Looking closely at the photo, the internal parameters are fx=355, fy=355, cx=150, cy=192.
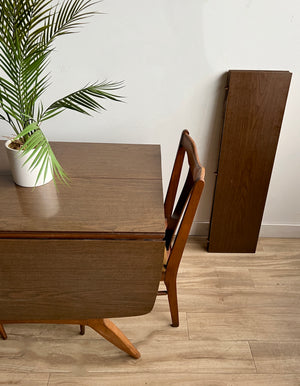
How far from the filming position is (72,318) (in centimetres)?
121

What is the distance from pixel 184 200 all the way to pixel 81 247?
424 mm

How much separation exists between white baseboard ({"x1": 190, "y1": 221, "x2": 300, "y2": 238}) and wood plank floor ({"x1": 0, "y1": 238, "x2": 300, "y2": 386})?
0.31 m

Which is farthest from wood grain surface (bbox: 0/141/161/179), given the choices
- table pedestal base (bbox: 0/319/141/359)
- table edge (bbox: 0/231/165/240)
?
table pedestal base (bbox: 0/319/141/359)

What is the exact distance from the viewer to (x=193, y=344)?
1.46 m

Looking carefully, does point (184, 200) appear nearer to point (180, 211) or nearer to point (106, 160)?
point (180, 211)

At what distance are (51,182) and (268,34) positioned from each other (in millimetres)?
1092

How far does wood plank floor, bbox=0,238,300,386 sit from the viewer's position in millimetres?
1338

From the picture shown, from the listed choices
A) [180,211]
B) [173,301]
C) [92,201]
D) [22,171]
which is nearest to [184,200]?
[180,211]

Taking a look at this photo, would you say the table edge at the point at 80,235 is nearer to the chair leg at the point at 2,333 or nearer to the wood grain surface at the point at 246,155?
the chair leg at the point at 2,333

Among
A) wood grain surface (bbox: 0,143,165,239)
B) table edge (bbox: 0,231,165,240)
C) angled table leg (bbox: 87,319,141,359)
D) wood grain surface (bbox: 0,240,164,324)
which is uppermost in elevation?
wood grain surface (bbox: 0,143,165,239)

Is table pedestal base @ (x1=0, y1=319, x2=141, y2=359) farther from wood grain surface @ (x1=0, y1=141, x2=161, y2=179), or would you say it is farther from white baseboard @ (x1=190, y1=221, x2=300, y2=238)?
white baseboard @ (x1=190, y1=221, x2=300, y2=238)

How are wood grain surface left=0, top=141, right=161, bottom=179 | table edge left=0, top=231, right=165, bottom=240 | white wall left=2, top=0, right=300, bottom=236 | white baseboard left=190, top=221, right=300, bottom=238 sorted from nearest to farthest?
1. table edge left=0, top=231, right=165, bottom=240
2. wood grain surface left=0, top=141, right=161, bottom=179
3. white wall left=2, top=0, right=300, bottom=236
4. white baseboard left=190, top=221, right=300, bottom=238

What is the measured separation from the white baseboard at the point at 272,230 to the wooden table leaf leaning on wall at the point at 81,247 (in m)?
0.82

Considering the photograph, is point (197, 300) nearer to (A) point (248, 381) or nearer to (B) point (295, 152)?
(A) point (248, 381)
